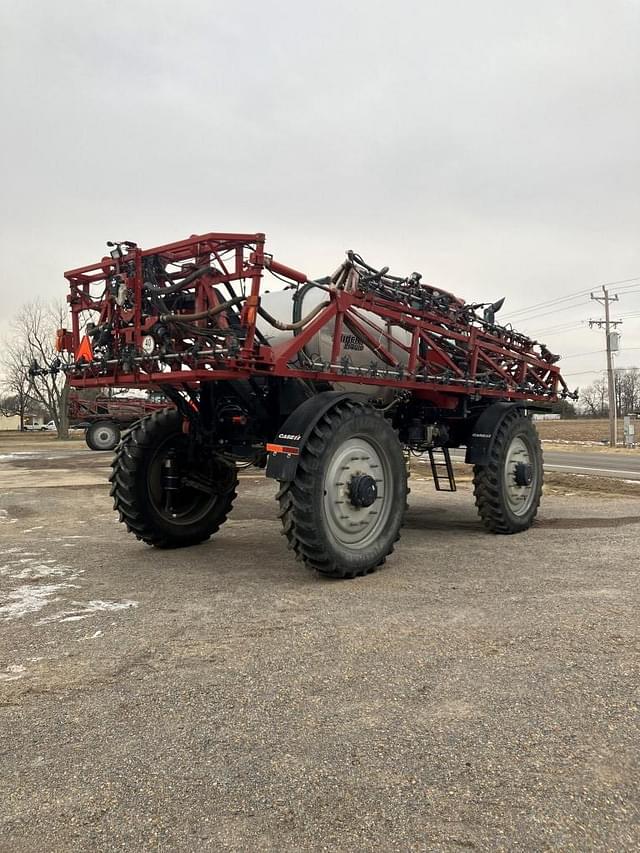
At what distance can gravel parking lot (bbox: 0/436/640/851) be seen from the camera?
6.71ft

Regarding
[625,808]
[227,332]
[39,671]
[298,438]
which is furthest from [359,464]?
[625,808]

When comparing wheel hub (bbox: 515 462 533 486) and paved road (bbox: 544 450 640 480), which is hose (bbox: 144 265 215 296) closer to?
wheel hub (bbox: 515 462 533 486)

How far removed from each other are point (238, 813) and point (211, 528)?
4.87m

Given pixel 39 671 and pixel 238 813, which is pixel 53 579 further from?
pixel 238 813

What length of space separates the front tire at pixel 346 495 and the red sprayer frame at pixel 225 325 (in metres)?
0.54

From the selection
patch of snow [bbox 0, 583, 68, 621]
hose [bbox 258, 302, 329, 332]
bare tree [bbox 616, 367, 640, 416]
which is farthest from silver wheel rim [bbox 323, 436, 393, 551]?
bare tree [bbox 616, 367, 640, 416]

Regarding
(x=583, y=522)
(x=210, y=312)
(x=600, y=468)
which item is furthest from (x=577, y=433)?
Answer: (x=210, y=312)

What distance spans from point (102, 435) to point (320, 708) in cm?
2452

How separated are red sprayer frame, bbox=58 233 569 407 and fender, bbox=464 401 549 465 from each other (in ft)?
2.22

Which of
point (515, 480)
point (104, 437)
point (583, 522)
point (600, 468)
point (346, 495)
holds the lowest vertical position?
point (600, 468)

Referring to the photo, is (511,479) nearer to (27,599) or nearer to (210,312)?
(210,312)

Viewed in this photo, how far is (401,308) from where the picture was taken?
6363 millimetres

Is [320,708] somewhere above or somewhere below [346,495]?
below

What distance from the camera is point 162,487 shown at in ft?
21.0
